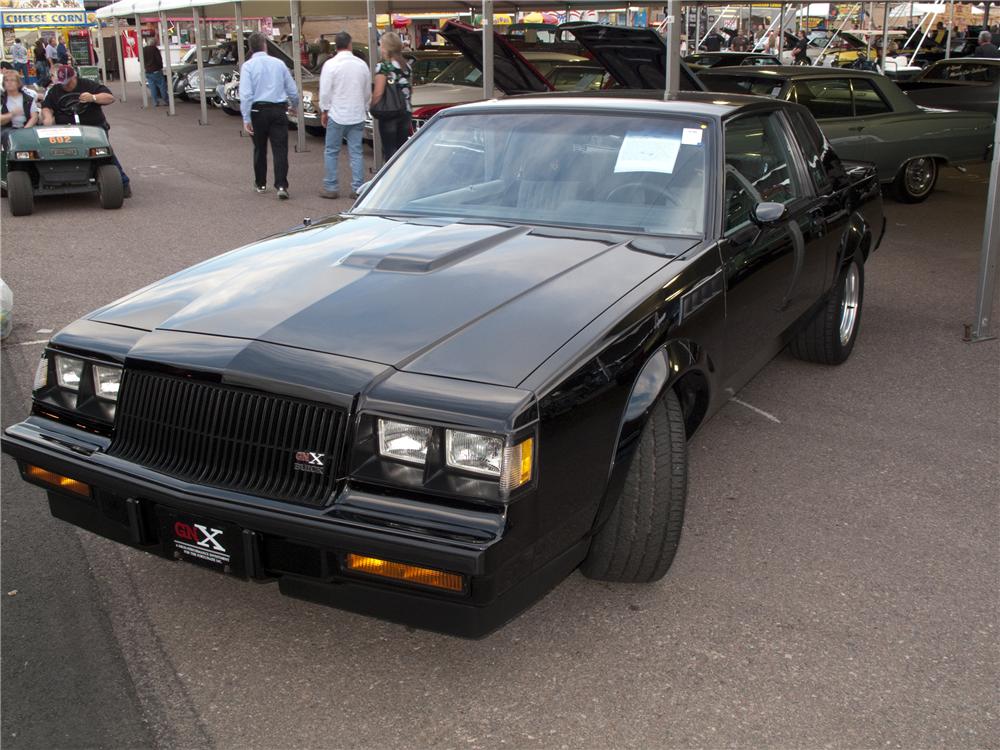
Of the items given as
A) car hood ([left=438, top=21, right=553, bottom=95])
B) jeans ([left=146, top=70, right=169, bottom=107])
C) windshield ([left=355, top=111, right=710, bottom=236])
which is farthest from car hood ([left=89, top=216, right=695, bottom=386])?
jeans ([left=146, top=70, right=169, bottom=107])

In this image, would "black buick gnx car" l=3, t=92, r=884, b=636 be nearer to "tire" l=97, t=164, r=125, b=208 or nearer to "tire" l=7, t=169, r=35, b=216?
"tire" l=97, t=164, r=125, b=208

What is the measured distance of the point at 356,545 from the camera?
2.51 meters

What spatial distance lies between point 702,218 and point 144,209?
9068mm

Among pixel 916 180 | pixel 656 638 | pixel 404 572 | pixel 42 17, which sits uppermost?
pixel 42 17

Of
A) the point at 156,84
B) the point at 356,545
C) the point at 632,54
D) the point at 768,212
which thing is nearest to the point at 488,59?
the point at 632,54

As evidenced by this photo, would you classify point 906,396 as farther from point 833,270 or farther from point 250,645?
point 250,645

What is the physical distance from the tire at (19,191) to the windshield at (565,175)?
25.7 ft

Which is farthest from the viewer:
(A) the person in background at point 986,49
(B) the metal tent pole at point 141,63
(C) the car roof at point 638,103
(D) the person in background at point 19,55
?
(D) the person in background at point 19,55

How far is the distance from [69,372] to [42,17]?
30.9m

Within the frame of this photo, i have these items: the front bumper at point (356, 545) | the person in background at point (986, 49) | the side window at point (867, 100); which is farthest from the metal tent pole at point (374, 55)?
the person in background at point (986, 49)

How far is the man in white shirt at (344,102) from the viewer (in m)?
11.4

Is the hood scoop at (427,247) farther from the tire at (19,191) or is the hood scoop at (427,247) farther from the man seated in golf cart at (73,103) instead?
the man seated in golf cart at (73,103)

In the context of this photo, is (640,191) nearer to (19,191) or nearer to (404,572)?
(404,572)

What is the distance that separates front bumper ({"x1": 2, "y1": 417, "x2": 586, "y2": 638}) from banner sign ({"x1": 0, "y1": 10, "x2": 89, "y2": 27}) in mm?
30489
